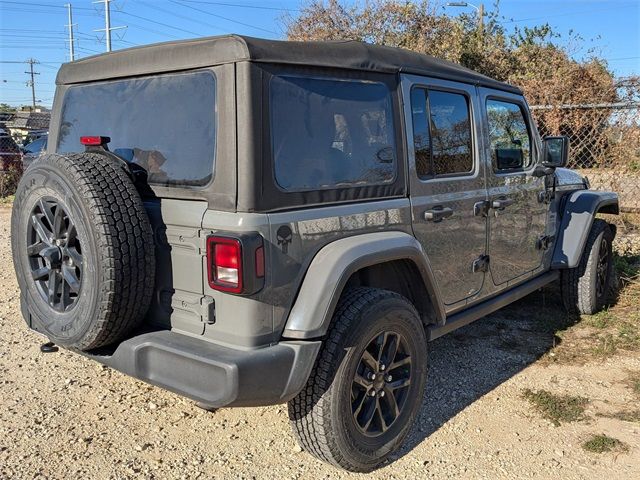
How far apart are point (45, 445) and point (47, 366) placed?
1.06 meters

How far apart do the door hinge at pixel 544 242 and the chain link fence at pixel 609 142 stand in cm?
377

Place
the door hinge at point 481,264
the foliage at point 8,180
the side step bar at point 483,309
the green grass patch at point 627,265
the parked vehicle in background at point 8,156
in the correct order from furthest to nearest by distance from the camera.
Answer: the foliage at point 8,180 < the parked vehicle in background at point 8,156 < the green grass patch at point 627,265 < the door hinge at point 481,264 < the side step bar at point 483,309

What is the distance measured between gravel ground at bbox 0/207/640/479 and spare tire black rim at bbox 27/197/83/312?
33.7 inches

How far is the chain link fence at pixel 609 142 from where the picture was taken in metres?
8.03

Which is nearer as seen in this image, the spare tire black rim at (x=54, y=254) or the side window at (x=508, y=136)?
the spare tire black rim at (x=54, y=254)

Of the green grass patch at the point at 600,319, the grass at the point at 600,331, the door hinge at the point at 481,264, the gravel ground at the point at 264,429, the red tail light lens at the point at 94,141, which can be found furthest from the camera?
the green grass patch at the point at 600,319

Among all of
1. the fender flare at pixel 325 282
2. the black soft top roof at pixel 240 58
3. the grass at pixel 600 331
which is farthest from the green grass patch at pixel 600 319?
the fender flare at pixel 325 282

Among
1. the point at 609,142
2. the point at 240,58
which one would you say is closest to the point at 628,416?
the point at 240,58

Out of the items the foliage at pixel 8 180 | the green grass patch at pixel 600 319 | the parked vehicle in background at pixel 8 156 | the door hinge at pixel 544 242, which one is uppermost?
the parked vehicle in background at pixel 8 156

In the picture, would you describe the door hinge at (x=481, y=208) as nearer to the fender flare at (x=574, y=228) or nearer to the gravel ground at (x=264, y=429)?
the gravel ground at (x=264, y=429)

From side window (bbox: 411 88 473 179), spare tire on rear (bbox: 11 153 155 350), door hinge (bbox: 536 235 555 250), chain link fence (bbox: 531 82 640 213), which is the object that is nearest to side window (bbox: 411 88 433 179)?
side window (bbox: 411 88 473 179)

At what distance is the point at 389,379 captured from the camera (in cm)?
305

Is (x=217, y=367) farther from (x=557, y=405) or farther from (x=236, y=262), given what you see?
(x=557, y=405)

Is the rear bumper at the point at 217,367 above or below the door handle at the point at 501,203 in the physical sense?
below
